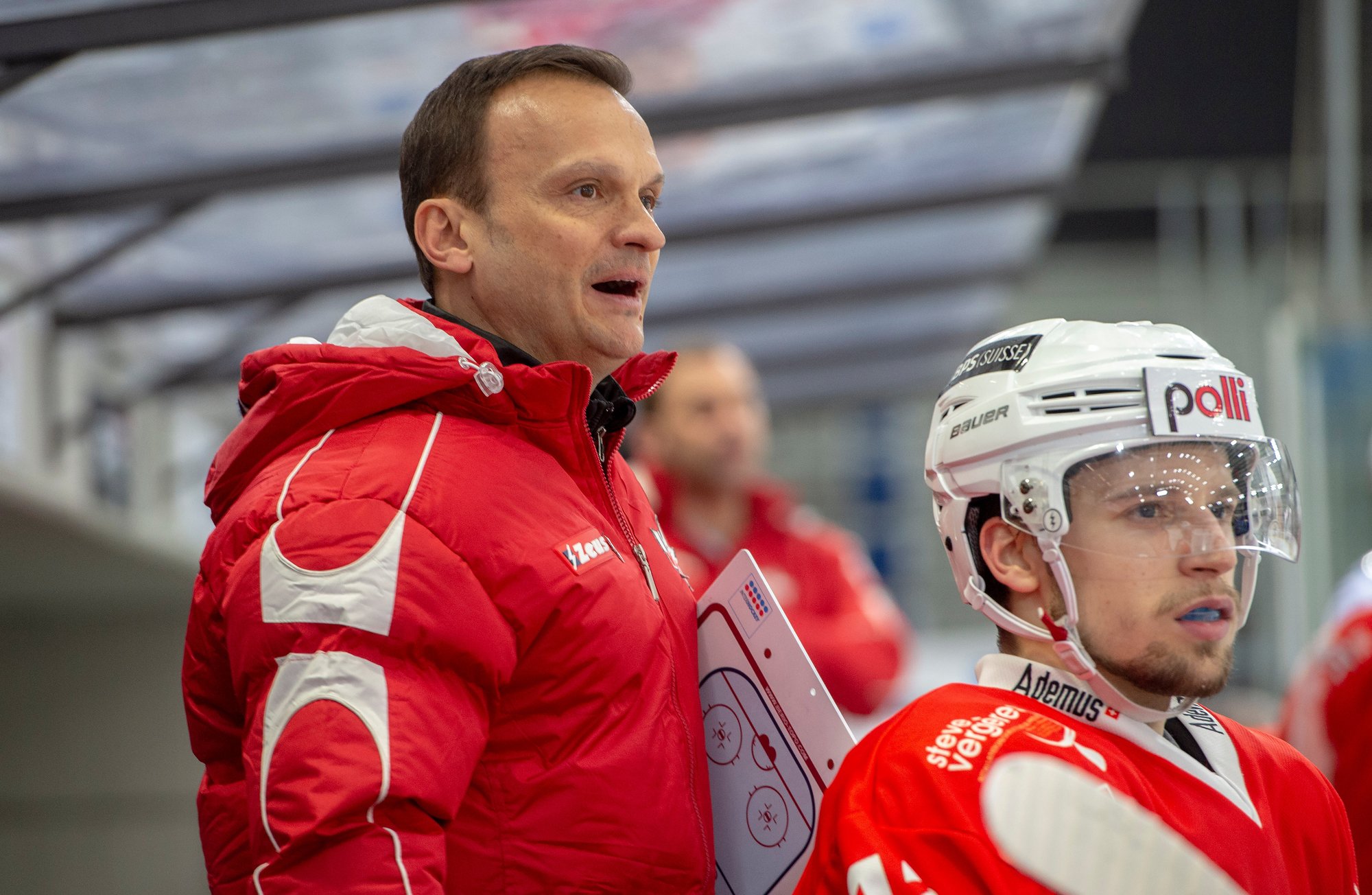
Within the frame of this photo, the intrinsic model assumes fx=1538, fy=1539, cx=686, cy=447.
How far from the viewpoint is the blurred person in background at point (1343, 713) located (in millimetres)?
3354

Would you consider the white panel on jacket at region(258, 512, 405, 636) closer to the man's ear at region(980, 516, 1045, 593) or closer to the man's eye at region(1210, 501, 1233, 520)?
the man's ear at region(980, 516, 1045, 593)

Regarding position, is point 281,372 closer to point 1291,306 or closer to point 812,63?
point 812,63

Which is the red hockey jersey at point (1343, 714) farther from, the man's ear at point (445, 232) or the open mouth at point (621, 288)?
the man's ear at point (445, 232)

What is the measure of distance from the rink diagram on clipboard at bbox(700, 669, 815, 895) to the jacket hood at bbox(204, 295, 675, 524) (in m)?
0.49

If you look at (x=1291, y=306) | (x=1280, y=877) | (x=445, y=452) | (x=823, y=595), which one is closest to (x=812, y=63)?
(x=823, y=595)

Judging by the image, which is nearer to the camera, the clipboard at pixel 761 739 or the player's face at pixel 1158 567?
the player's face at pixel 1158 567

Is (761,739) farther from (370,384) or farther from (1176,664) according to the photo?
(370,384)

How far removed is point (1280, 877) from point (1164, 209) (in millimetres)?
7434

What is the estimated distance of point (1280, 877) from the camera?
1798mm

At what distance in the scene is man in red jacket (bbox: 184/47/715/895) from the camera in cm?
171

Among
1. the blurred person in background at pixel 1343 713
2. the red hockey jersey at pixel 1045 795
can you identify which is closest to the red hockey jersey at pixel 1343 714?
Result: the blurred person in background at pixel 1343 713

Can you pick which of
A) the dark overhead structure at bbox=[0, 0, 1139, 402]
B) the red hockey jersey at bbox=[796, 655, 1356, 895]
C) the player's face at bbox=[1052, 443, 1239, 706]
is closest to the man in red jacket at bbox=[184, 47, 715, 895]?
the red hockey jersey at bbox=[796, 655, 1356, 895]

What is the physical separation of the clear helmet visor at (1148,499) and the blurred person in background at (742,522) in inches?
105

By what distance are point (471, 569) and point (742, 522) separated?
3143 mm
